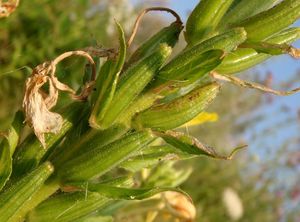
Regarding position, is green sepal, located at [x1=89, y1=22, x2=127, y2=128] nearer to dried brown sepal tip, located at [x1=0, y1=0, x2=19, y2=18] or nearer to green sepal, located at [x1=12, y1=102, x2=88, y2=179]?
green sepal, located at [x1=12, y1=102, x2=88, y2=179]

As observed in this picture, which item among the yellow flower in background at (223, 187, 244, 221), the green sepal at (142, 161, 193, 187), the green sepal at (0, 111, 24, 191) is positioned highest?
the green sepal at (0, 111, 24, 191)

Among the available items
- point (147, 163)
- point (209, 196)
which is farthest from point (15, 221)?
point (209, 196)

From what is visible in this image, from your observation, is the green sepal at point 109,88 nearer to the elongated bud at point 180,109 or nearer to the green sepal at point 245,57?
the elongated bud at point 180,109

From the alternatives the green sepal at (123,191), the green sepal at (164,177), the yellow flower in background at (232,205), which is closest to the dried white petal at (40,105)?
the green sepal at (123,191)

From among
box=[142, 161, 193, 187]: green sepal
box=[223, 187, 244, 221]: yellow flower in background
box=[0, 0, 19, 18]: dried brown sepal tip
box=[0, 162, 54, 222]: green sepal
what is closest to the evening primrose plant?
box=[0, 162, 54, 222]: green sepal

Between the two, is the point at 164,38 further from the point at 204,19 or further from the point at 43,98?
the point at 43,98

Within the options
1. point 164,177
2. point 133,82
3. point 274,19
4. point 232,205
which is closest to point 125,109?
point 133,82

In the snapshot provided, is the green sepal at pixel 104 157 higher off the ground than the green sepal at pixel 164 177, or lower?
higher
